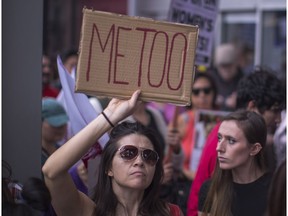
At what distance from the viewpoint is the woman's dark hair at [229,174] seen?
12.7ft

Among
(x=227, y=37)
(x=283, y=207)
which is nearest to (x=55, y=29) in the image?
(x=227, y=37)

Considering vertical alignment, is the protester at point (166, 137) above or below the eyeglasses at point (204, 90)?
below

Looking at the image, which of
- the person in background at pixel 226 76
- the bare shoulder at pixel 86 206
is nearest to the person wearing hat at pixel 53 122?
the bare shoulder at pixel 86 206

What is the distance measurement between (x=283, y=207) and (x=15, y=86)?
141 cm

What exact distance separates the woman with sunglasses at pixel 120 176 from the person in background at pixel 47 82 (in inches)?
163

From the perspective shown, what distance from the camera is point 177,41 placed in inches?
133

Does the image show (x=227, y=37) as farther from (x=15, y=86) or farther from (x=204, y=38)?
(x=15, y=86)

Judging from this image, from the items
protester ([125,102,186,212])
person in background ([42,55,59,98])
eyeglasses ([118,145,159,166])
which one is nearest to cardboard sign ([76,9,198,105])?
eyeglasses ([118,145,159,166])

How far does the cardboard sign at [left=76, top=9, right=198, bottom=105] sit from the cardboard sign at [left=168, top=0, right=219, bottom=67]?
8.10 ft

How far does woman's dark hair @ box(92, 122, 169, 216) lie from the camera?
11.5ft

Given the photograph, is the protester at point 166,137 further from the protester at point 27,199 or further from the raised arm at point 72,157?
the protester at point 27,199

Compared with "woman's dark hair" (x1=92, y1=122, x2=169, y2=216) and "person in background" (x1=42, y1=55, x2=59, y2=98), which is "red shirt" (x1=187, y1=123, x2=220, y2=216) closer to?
"woman's dark hair" (x1=92, y1=122, x2=169, y2=216)

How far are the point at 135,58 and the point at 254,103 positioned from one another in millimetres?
1744

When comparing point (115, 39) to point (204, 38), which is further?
point (204, 38)
